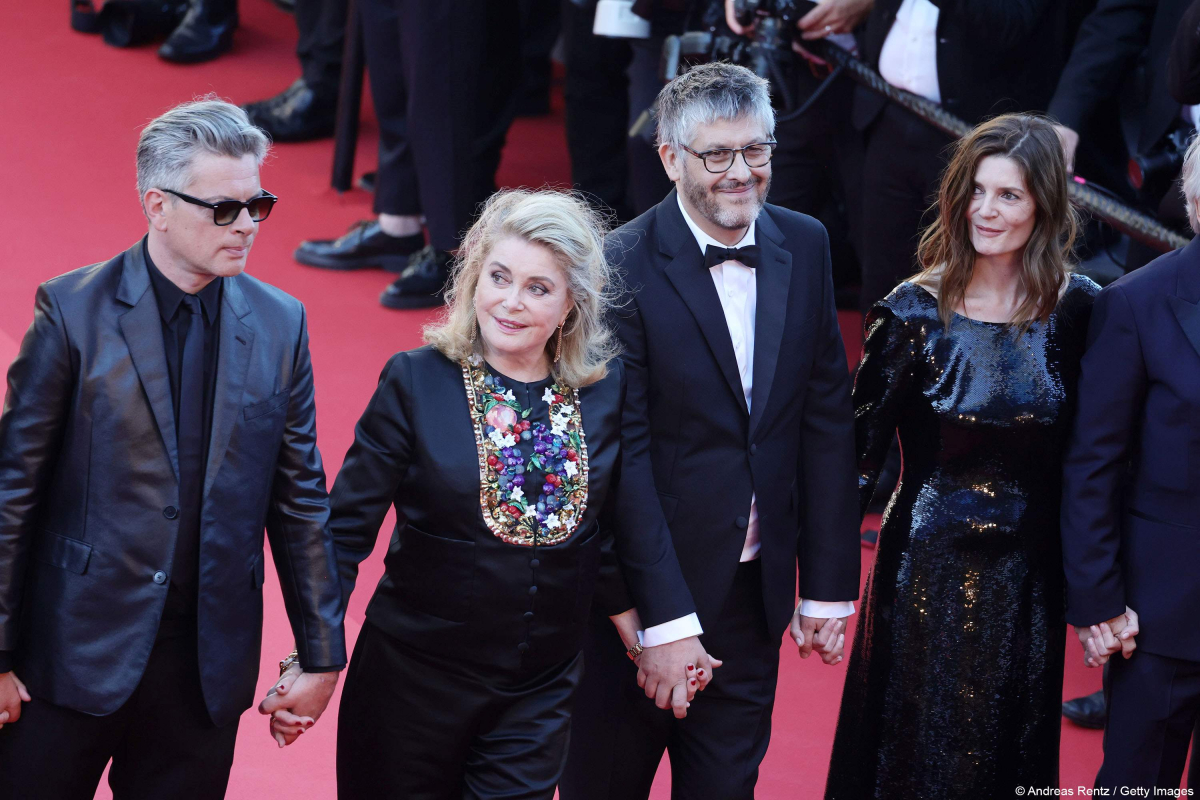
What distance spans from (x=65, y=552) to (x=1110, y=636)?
182 cm

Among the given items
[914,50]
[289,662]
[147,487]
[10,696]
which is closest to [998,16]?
[914,50]

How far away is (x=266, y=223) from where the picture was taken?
5.87 m

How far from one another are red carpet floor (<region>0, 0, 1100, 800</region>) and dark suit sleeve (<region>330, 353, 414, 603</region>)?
96 centimetres

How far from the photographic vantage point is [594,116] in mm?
5613

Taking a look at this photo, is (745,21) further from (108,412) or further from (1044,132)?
(108,412)

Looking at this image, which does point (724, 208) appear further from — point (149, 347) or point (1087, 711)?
point (1087, 711)

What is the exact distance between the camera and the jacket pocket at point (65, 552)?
2.11 metres

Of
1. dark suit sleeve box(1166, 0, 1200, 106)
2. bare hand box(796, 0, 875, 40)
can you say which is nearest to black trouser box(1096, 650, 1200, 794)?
dark suit sleeve box(1166, 0, 1200, 106)

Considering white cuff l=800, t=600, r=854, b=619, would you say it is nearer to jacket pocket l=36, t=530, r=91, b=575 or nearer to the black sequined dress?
the black sequined dress

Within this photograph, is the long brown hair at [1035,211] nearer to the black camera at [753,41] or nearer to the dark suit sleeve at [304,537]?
the dark suit sleeve at [304,537]

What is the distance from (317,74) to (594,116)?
1726 millimetres

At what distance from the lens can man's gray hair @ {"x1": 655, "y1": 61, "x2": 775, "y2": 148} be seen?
2512mm

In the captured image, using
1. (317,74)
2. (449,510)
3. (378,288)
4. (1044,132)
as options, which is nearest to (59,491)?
(449,510)

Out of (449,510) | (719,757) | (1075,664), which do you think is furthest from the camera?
(1075,664)
